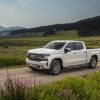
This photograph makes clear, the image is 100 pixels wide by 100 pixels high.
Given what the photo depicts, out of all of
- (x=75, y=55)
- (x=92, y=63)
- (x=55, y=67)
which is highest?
(x=75, y=55)

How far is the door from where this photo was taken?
18000 millimetres

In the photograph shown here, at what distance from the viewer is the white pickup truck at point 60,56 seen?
16.7m

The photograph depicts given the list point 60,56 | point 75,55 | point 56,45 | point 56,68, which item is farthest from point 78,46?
point 56,68

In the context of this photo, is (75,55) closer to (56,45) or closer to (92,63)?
(56,45)

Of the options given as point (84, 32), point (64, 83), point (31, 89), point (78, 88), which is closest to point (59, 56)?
point (64, 83)

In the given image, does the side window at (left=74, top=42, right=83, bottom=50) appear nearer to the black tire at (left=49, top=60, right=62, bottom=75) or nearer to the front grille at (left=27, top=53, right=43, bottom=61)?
the black tire at (left=49, top=60, right=62, bottom=75)

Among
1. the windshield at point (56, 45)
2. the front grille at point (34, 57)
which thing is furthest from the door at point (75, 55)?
the front grille at point (34, 57)

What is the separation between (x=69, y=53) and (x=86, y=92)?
979cm

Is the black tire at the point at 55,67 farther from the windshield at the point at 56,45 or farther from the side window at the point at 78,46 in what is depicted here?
the side window at the point at 78,46

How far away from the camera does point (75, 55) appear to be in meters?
18.6

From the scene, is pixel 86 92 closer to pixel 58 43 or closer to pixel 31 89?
pixel 31 89

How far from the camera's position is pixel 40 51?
17031 mm

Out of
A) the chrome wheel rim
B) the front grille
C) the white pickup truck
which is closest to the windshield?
the white pickup truck

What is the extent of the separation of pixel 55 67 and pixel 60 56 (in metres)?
0.73
